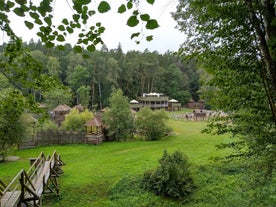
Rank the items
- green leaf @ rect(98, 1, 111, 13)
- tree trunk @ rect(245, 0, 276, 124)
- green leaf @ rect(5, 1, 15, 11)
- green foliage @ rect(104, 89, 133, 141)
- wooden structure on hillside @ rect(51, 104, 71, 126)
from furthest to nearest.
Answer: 1. wooden structure on hillside @ rect(51, 104, 71, 126)
2. green foliage @ rect(104, 89, 133, 141)
3. tree trunk @ rect(245, 0, 276, 124)
4. green leaf @ rect(5, 1, 15, 11)
5. green leaf @ rect(98, 1, 111, 13)

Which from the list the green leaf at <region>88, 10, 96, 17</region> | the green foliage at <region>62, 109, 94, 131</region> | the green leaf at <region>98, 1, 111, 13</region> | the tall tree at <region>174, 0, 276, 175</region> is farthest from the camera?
the green foliage at <region>62, 109, 94, 131</region>

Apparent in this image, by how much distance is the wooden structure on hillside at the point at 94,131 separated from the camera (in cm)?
2467

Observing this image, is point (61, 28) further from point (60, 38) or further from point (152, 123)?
point (152, 123)

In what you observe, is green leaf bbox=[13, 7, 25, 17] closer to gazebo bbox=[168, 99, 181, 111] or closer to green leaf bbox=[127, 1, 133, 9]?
green leaf bbox=[127, 1, 133, 9]

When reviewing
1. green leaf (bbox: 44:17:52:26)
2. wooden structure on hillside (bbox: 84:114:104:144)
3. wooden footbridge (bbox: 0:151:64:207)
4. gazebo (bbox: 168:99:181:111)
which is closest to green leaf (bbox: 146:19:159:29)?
green leaf (bbox: 44:17:52:26)

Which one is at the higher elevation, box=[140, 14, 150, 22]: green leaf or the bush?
box=[140, 14, 150, 22]: green leaf

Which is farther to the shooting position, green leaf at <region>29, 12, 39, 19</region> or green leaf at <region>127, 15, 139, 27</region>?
green leaf at <region>29, 12, 39, 19</region>

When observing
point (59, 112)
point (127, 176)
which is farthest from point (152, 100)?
point (127, 176)

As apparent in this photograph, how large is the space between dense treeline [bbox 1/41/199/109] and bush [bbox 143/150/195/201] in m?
30.1

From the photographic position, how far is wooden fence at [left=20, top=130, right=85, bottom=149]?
23.8m

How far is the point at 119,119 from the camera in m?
25.7

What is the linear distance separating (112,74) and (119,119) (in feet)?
78.4

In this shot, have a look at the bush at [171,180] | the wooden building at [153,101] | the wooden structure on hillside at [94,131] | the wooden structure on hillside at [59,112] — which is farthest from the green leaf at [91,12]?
the wooden building at [153,101]

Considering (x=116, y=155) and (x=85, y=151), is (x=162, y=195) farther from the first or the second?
(x=85, y=151)
